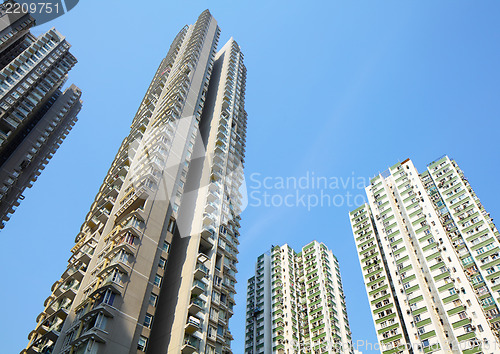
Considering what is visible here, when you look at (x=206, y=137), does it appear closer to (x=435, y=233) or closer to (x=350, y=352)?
(x=435, y=233)

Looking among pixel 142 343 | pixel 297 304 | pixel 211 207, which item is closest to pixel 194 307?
pixel 142 343

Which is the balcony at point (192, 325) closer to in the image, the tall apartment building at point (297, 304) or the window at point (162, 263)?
the window at point (162, 263)

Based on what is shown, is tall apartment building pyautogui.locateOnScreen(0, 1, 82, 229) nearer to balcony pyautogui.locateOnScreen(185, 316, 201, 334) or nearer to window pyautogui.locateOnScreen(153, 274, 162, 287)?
window pyautogui.locateOnScreen(153, 274, 162, 287)

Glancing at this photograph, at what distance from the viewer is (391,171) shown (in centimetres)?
7050

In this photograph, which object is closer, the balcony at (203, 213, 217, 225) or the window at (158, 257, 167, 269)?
the window at (158, 257, 167, 269)

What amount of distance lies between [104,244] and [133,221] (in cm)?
478

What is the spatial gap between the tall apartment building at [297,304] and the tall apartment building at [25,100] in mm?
50098

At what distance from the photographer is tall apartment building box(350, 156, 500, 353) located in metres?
46.2

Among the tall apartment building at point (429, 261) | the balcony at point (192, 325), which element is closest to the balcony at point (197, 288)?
the balcony at point (192, 325)

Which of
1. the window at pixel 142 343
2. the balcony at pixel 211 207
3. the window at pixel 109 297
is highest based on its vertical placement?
the balcony at pixel 211 207

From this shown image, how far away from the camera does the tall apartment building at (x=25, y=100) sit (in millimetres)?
52594

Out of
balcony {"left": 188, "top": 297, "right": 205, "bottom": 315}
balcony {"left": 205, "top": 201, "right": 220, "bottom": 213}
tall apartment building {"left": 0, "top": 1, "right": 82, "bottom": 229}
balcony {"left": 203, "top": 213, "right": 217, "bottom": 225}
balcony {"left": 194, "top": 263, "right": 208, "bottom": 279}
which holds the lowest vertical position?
balcony {"left": 188, "top": 297, "right": 205, "bottom": 315}

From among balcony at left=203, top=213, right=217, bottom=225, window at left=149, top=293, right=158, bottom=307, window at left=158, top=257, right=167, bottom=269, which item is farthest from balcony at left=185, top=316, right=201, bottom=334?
balcony at left=203, top=213, right=217, bottom=225

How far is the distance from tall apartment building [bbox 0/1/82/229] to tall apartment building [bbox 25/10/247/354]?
20010 millimetres
